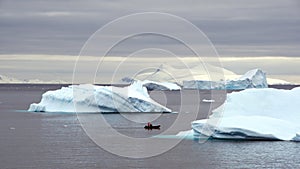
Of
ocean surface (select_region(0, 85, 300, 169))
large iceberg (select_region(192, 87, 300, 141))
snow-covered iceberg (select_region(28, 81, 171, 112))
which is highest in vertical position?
snow-covered iceberg (select_region(28, 81, 171, 112))

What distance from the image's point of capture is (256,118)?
3488cm

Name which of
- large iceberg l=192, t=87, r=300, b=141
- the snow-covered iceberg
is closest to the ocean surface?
large iceberg l=192, t=87, r=300, b=141

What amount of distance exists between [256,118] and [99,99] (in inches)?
903

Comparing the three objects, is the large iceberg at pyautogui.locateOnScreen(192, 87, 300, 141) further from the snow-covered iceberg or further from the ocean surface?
the snow-covered iceberg

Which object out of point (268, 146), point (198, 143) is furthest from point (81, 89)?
point (268, 146)

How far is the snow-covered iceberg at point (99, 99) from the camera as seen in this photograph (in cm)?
5477

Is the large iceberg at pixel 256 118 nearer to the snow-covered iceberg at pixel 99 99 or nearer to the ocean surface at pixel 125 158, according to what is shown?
the ocean surface at pixel 125 158

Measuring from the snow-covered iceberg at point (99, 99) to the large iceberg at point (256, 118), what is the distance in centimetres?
1816

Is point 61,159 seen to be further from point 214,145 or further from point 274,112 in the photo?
point 274,112

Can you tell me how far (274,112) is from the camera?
37344mm

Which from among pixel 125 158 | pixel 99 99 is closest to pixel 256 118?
pixel 125 158

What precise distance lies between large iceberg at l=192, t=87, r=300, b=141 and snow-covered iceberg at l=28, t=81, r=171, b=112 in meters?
18.2

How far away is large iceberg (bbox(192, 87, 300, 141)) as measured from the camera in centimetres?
3453

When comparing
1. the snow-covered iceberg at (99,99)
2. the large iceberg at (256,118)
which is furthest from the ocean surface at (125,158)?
the snow-covered iceberg at (99,99)
